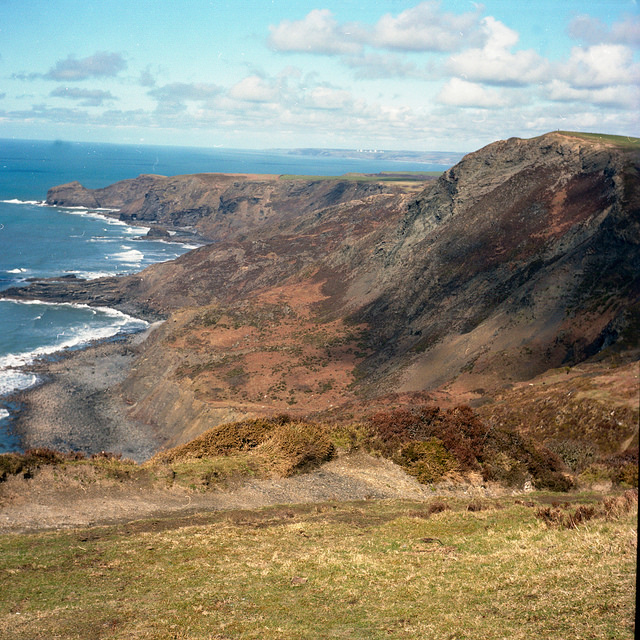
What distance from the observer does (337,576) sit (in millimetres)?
13352

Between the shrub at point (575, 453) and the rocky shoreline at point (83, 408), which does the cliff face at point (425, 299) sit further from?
the shrub at point (575, 453)

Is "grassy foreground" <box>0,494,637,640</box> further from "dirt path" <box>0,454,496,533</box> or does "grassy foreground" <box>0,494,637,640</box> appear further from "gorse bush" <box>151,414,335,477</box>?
"gorse bush" <box>151,414,335,477</box>

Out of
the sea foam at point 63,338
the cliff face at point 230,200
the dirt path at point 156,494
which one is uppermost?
the cliff face at point 230,200

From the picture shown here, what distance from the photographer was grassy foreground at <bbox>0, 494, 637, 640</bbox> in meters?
10.3

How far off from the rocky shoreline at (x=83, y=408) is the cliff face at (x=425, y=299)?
7.87 feet

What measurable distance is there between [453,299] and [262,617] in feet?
175

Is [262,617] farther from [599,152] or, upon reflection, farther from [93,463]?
[599,152]

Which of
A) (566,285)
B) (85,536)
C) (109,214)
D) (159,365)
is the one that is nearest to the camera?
(85,536)

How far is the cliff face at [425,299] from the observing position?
1797 inches

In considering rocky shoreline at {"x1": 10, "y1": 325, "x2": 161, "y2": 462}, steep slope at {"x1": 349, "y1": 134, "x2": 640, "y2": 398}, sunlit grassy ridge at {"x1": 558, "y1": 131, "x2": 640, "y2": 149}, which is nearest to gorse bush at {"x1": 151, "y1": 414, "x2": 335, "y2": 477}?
steep slope at {"x1": 349, "y1": 134, "x2": 640, "y2": 398}

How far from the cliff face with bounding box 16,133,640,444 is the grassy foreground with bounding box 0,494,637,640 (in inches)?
866

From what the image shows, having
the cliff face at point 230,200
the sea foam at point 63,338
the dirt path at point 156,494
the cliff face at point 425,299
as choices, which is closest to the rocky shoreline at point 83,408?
the sea foam at point 63,338

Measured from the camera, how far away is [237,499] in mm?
22219

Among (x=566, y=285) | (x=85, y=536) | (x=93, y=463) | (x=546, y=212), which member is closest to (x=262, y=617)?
(x=85, y=536)
